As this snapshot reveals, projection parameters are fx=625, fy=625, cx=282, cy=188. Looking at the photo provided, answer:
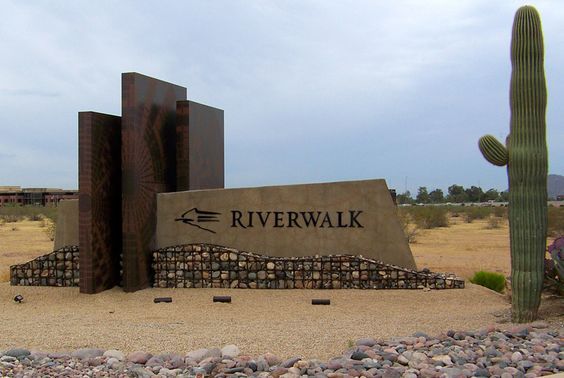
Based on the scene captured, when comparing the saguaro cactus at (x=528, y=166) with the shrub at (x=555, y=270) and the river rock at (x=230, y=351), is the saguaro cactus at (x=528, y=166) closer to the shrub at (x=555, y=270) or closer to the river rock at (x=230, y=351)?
the shrub at (x=555, y=270)

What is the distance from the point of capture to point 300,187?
13352 millimetres

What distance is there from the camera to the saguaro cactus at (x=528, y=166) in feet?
27.4

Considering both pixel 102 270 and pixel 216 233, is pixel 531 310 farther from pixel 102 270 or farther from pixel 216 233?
pixel 102 270

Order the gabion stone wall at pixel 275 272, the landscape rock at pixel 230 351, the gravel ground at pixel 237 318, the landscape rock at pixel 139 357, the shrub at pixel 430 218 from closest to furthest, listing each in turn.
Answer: the landscape rock at pixel 139 357
the landscape rock at pixel 230 351
the gravel ground at pixel 237 318
the gabion stone wall at pixel 275 272
the shrub at pixel 430 218

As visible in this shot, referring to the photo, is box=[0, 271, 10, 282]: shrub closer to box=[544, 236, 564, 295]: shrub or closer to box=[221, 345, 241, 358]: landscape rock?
Result: box=[221, 345, 241, 358]: landscape rock

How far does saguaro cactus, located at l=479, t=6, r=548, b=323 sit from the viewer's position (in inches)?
329

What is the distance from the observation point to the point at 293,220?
13.2 meters

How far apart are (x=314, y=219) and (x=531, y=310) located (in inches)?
219

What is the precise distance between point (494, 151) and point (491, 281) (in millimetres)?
5261

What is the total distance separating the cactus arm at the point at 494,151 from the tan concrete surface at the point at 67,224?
9465mm

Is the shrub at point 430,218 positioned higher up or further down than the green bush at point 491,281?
higher up

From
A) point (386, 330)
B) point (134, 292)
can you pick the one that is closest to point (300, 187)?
point (134, 292)

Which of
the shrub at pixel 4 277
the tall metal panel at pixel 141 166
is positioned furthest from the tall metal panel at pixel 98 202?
the shrub at pixel 4 277

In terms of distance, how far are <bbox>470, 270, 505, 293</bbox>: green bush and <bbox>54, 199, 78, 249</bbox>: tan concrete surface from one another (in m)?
8.89
